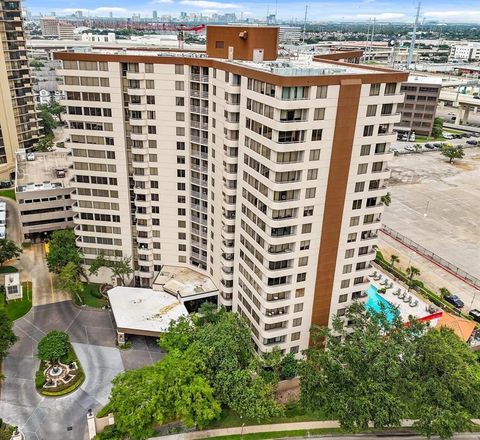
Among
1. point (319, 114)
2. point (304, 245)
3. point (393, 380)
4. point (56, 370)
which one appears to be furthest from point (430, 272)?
point (56, 370)

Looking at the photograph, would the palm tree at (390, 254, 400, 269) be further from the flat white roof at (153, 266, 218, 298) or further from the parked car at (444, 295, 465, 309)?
the flat white roof at (153, 266, 218, 298)

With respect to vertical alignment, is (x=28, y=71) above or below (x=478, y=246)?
above

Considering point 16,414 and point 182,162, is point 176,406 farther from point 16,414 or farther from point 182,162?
point 182,162

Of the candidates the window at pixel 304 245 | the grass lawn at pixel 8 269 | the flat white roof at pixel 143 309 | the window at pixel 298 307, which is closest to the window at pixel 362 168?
the window at pixel 304 245

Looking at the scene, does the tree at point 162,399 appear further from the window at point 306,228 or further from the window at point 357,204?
the window at point 357,204

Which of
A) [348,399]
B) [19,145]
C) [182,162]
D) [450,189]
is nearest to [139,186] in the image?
[182,162]

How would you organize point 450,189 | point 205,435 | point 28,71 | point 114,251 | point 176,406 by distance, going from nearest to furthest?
point 176,406 < point 205,435 < point 114,251 < point 28,71 < point 450,189
